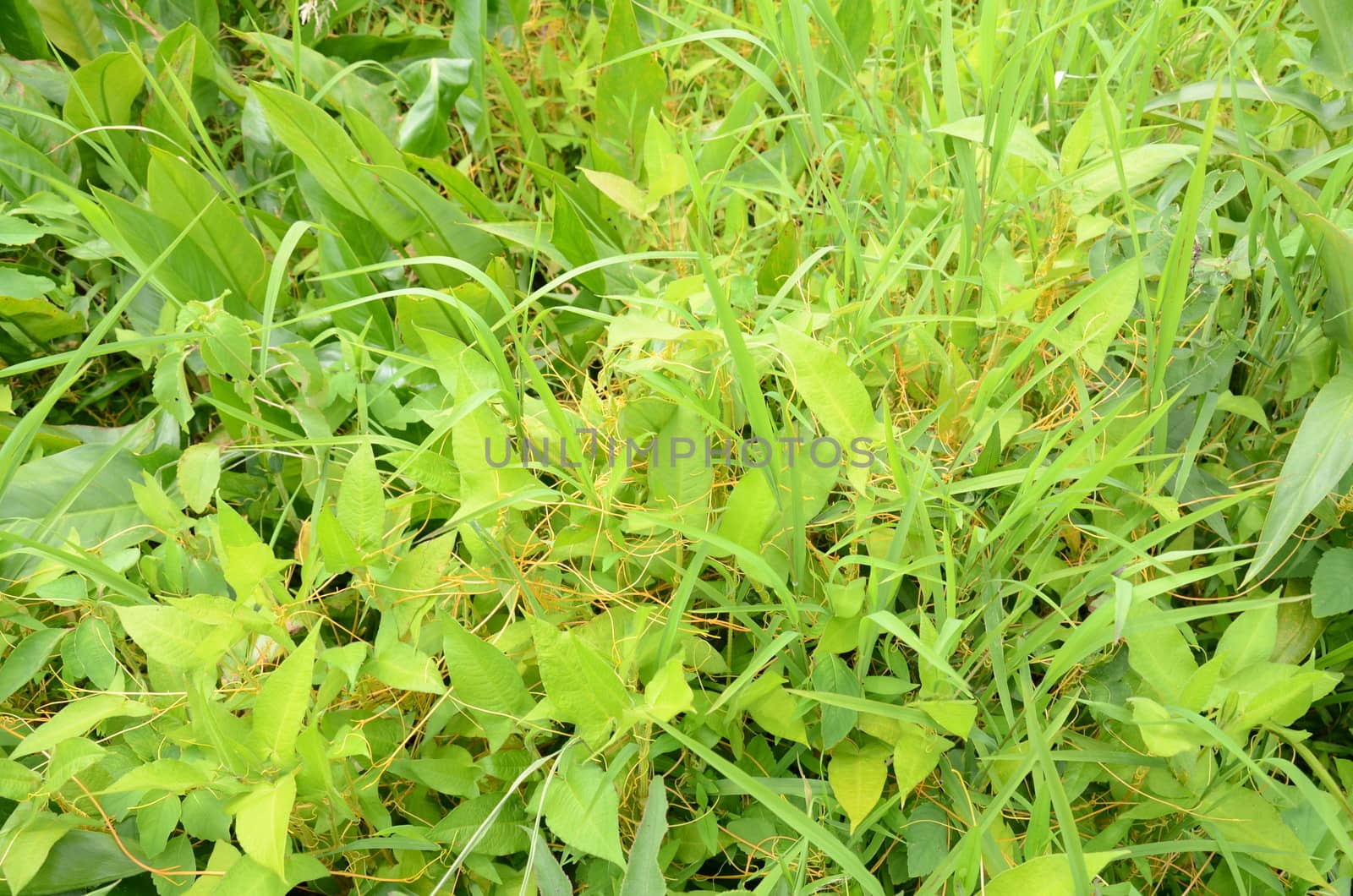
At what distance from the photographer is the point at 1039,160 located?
823mm

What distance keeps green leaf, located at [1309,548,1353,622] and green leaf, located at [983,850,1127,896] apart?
30cm

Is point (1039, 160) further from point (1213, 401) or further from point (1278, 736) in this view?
point (1278, 736)

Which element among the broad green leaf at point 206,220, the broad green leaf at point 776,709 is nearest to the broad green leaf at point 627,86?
the broad green leaf at point 206,220

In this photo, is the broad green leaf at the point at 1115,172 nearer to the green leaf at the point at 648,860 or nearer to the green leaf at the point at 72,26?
the green leaf at the point at 648,860

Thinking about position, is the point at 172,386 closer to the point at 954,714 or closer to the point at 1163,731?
the point at 954,714

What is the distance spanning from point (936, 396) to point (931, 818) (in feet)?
1.20

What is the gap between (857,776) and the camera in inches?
27.0

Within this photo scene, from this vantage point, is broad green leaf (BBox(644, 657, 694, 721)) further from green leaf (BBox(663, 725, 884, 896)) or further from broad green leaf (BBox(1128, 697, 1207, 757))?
broad green leaf (BBox(1128, 697, 1207, 757))

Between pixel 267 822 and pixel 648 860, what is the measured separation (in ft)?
0.78

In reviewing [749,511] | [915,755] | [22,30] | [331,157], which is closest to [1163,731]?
[915,755]

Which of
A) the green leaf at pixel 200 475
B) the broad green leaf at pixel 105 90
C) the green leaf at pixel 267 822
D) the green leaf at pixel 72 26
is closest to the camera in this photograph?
the green leaf at pixel 267 822

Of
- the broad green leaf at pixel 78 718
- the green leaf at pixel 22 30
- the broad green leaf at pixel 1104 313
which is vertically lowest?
the broad green leaf at pixel 78 718

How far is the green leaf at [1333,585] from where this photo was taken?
2.36 feet

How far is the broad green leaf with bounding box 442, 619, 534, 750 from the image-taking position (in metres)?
0.67
